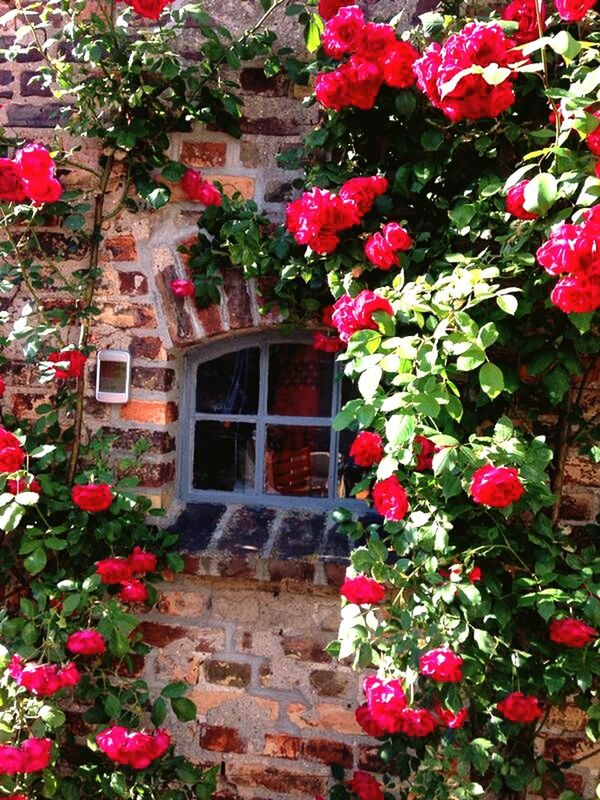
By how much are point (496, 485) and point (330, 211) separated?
0.88 m

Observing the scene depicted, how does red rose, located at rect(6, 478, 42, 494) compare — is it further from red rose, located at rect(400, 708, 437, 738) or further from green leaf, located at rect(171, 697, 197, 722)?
red rose, located at rect(400, 708, 437, 738)

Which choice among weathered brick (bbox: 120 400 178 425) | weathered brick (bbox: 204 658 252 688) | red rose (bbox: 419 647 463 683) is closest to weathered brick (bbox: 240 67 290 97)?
weathered brick (bbox: 120 400 178 425)

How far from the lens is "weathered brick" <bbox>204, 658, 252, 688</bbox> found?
263 centimetres

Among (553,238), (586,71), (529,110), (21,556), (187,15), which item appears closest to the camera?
(553,238)

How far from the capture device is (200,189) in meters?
2.51

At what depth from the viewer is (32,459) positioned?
2.68m

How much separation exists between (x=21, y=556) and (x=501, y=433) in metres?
1.69

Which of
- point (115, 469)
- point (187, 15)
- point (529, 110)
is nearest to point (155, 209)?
point (187, 15)

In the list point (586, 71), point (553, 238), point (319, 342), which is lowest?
point (319, 342)

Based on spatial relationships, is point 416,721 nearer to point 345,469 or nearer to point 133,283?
point 345,469

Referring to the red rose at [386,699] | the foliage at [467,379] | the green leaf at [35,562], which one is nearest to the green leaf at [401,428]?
the foliage at [467,379]

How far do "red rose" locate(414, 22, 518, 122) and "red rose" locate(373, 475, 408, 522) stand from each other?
0.94 m

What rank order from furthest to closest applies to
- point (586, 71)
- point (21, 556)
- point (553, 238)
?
point (21, 556), point (586, 71), point (553, 238)

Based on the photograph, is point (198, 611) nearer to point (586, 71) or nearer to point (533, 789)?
point (533, 789)
